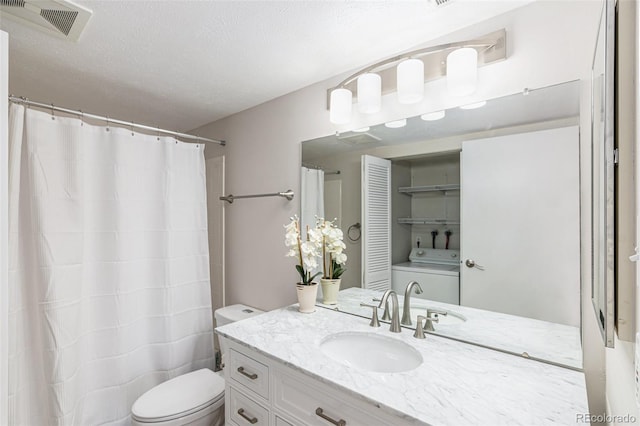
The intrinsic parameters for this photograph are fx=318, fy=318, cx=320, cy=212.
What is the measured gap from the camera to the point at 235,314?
7.33 feet

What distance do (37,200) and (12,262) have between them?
0.32 meters

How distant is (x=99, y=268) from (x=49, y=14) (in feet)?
4.24

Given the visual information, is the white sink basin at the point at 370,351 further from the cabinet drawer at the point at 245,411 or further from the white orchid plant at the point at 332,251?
the white orchid plant at the point at 332,251

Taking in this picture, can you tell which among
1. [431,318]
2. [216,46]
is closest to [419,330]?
[431,318]

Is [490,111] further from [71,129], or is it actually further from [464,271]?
[71,129]

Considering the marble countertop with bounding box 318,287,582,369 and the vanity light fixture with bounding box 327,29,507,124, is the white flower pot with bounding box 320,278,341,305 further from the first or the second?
the vanity light fixture with bounding box 327,29,507,124

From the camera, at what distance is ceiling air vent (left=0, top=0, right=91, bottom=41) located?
1.23m

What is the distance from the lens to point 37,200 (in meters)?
1.59

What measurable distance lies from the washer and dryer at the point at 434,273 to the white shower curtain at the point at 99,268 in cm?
149

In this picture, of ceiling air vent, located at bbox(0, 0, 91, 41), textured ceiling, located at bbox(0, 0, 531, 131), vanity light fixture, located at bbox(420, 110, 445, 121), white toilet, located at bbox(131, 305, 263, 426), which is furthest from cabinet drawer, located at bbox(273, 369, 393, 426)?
ceiling air vent, located at bbox(0, 0, 91, 41)

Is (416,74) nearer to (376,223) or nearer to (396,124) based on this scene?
(396,124)

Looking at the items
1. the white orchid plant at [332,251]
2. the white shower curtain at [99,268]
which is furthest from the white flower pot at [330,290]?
the white shower curtain at [99,268]

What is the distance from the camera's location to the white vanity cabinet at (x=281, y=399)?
964mm

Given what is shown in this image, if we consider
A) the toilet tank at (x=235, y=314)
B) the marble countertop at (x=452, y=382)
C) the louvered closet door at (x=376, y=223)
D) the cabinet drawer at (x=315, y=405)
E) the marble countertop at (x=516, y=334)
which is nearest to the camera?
the marble countertop at (x=452, y=382)
